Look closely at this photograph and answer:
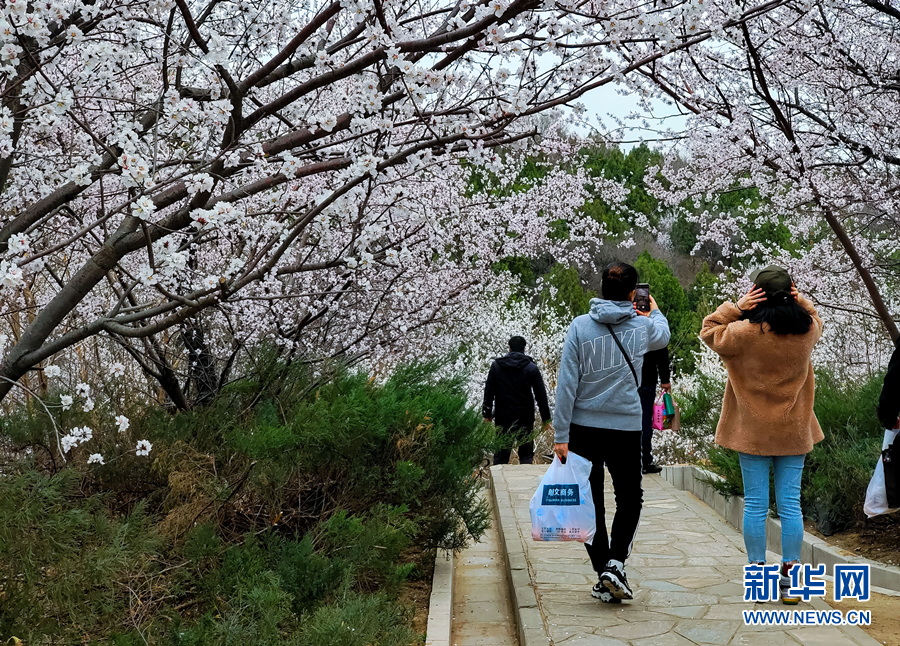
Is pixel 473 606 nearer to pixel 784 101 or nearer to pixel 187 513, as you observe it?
pixel 187 513

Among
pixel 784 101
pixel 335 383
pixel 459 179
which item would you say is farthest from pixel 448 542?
pixel 459 179

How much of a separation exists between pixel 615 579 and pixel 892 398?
1765 mm

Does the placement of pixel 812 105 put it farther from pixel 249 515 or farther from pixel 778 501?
pixel 249 515

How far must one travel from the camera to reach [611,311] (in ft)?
15.9

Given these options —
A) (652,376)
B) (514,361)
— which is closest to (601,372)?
(652,376)

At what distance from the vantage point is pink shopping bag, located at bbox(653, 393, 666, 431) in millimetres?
7938

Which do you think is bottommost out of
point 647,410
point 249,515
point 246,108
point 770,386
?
point 249,515

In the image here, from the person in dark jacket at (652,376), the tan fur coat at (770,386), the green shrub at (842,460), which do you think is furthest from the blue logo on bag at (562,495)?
the person in dark jacket at (652,376)

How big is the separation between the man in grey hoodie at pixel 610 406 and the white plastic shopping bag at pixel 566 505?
0.35 feet

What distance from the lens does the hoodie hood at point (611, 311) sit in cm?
483

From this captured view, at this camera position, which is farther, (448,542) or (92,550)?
(448,542)

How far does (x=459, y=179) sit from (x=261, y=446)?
782cm

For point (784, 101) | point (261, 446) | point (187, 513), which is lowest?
point (187, 513)

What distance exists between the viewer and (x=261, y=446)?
4672 millimetres
